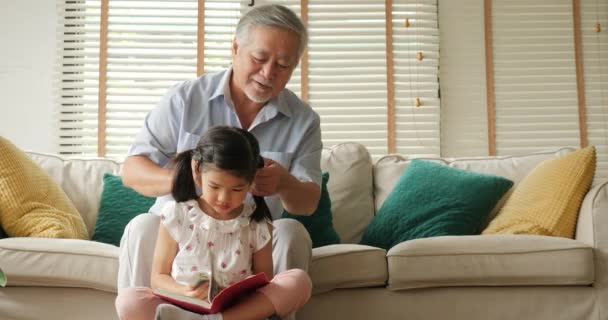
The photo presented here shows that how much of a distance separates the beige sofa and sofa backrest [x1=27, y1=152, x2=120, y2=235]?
20.9 inches

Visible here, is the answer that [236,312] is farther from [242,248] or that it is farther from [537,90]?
[537,90]

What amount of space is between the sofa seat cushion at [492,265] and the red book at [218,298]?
836mm

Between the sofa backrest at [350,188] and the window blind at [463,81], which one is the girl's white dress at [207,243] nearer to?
the sofa backrest at [350,188]

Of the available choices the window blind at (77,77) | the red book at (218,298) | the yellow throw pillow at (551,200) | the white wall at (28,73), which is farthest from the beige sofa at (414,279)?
the white wall at (28,73)

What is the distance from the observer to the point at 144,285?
1.97 m

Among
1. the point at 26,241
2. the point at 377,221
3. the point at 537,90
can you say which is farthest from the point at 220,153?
the point at 537,90

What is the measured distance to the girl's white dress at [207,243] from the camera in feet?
6.16

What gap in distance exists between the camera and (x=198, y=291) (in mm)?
1821

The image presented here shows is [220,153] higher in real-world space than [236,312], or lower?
higher

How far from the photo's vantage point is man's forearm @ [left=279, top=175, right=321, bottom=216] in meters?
2.11

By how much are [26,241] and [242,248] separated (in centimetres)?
95

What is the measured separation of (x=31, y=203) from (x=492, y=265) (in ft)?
5.43

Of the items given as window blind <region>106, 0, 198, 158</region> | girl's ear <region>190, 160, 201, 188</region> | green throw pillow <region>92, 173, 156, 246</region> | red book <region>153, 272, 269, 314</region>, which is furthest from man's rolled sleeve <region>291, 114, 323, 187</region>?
window blind <region>106, 0, 198, 158</region>

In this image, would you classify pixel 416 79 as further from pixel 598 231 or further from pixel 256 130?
pixel 256 130
